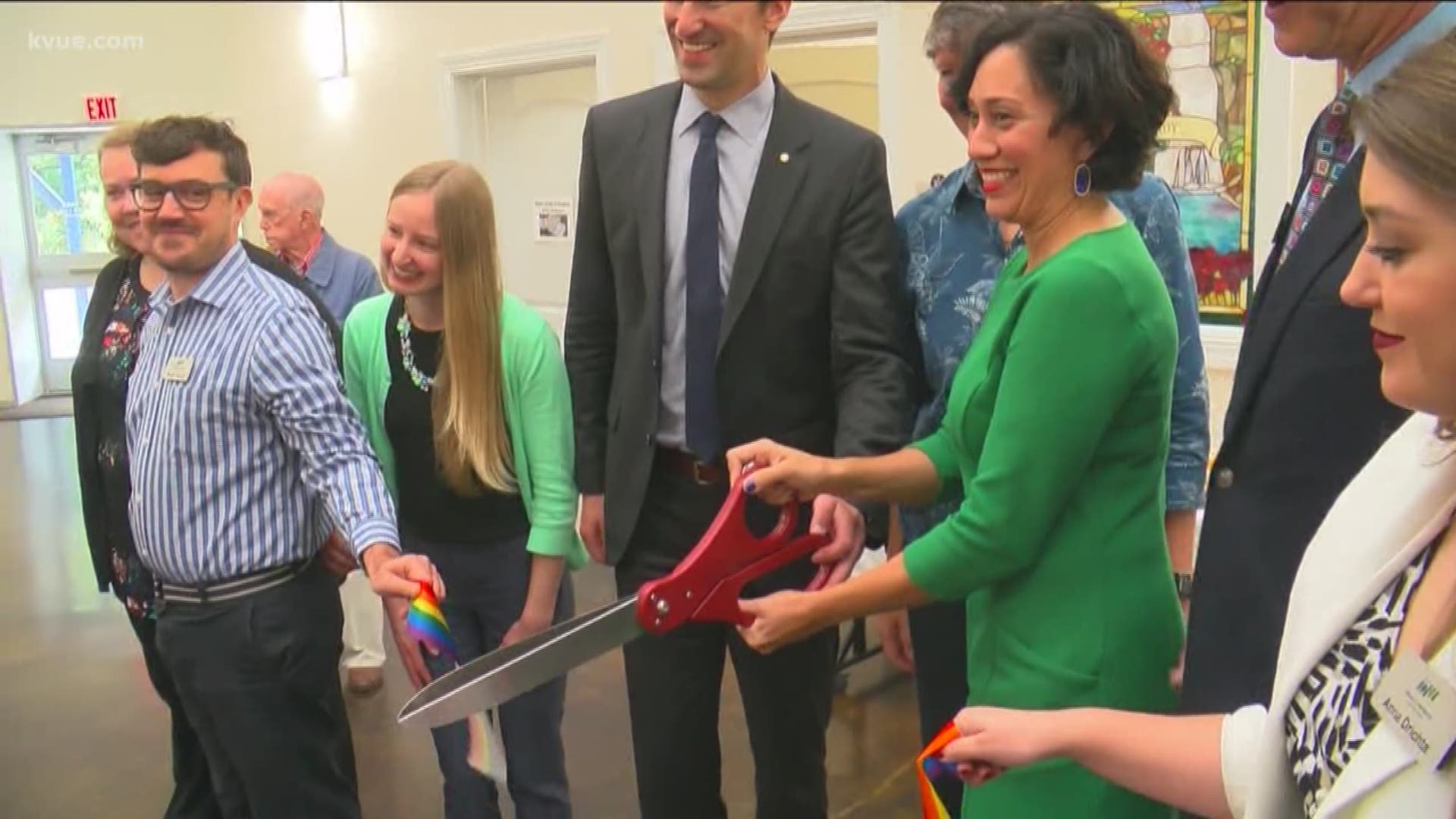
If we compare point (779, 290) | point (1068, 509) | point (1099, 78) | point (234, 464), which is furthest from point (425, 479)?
point (1099, 78)

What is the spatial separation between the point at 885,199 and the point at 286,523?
3.28ft

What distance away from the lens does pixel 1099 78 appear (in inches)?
47.2

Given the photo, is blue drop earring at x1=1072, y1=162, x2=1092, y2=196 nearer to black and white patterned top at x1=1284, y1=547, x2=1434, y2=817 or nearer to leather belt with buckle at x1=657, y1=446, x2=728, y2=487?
black and white patterned top at x1=1284, y1=547, x2=1434, y2=817

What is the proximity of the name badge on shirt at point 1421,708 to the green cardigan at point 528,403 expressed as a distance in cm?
132

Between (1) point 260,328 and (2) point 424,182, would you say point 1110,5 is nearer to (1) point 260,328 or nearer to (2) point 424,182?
(2) point 424,182

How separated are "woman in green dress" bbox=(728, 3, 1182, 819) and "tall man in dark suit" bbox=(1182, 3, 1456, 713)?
62 millimetres

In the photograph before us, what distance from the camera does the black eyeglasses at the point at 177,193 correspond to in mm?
1672

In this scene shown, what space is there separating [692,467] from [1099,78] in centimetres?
81

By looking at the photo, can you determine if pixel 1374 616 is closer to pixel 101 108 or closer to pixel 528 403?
pixel 528 403

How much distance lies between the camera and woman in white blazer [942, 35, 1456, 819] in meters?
0.72

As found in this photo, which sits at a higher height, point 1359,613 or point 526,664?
point 1359,613

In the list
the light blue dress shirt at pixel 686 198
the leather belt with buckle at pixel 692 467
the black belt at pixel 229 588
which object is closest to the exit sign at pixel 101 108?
the black belt at pixel 229 588

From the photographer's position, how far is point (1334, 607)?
2.79 ft

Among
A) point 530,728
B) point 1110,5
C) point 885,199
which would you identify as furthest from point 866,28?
point 530,728
